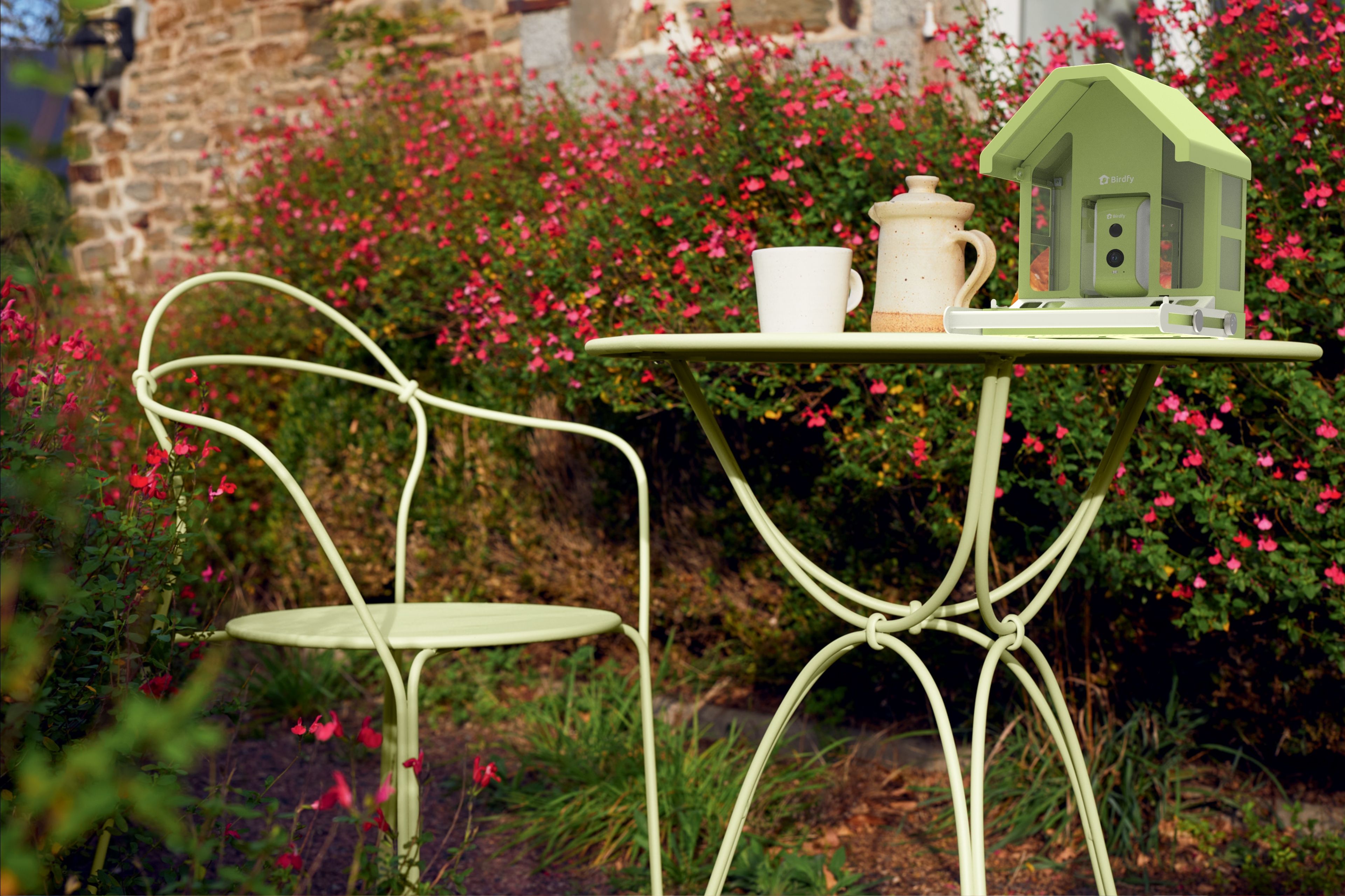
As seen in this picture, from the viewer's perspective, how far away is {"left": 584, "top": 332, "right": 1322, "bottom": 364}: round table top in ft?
4.01

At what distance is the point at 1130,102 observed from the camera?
4.61 ft

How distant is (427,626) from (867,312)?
3.94 feet

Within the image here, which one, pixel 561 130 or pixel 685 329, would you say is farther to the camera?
pixel 561 130

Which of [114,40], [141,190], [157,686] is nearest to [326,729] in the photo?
[157,686]

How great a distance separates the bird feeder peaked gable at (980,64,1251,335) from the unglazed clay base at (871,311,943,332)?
96 millimetres

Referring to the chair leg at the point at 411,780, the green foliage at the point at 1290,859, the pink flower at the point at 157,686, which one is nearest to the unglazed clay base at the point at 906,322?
the chair leg at the point at 411,780

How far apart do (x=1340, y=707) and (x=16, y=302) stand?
8.56 ft

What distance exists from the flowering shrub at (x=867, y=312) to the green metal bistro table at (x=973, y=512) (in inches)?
26.3

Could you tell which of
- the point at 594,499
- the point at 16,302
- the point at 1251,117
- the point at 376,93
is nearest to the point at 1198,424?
the point at 1251,117

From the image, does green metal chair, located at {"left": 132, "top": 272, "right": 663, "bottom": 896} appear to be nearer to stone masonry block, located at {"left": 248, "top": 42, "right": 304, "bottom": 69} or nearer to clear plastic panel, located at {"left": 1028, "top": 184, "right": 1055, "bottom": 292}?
clear plastic panel, located at {"left": 1028, "top": 184, "right": 1055, "bottom": 292}

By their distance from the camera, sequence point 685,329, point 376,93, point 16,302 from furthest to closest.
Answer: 1. point 376,93
2. point 685,329
3. point 16,302

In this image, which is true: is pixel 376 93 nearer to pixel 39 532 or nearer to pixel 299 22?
pixel 299 22

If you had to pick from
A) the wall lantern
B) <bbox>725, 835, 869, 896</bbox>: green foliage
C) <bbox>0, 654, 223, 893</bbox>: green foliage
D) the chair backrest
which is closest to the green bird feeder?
the chair backrest

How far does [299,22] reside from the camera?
5512 millimetres
